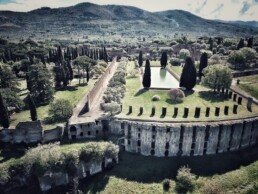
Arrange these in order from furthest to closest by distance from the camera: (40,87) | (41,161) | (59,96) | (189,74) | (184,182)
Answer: (59,96) < (189,74) < (40,87) < (41,161) < (184,182)

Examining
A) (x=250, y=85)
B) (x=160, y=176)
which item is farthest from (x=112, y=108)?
(x=250, y=85)

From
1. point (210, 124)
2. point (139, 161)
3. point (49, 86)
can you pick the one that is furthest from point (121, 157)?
point (49, 86)

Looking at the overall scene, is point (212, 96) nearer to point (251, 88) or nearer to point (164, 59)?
point (251, 88)

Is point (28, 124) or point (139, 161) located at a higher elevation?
point (28, 124)

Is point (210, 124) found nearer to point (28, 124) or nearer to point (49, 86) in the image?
point (28, 124)

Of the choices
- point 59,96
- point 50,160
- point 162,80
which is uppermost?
point 162,80

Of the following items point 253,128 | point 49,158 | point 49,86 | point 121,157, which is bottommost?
point 121,157

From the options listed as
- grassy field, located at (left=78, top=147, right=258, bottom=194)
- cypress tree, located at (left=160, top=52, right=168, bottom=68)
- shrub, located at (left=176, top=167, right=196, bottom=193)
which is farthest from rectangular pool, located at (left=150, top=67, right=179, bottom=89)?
shrub, located at (left=176, top=167, right=196, bottom=193)
